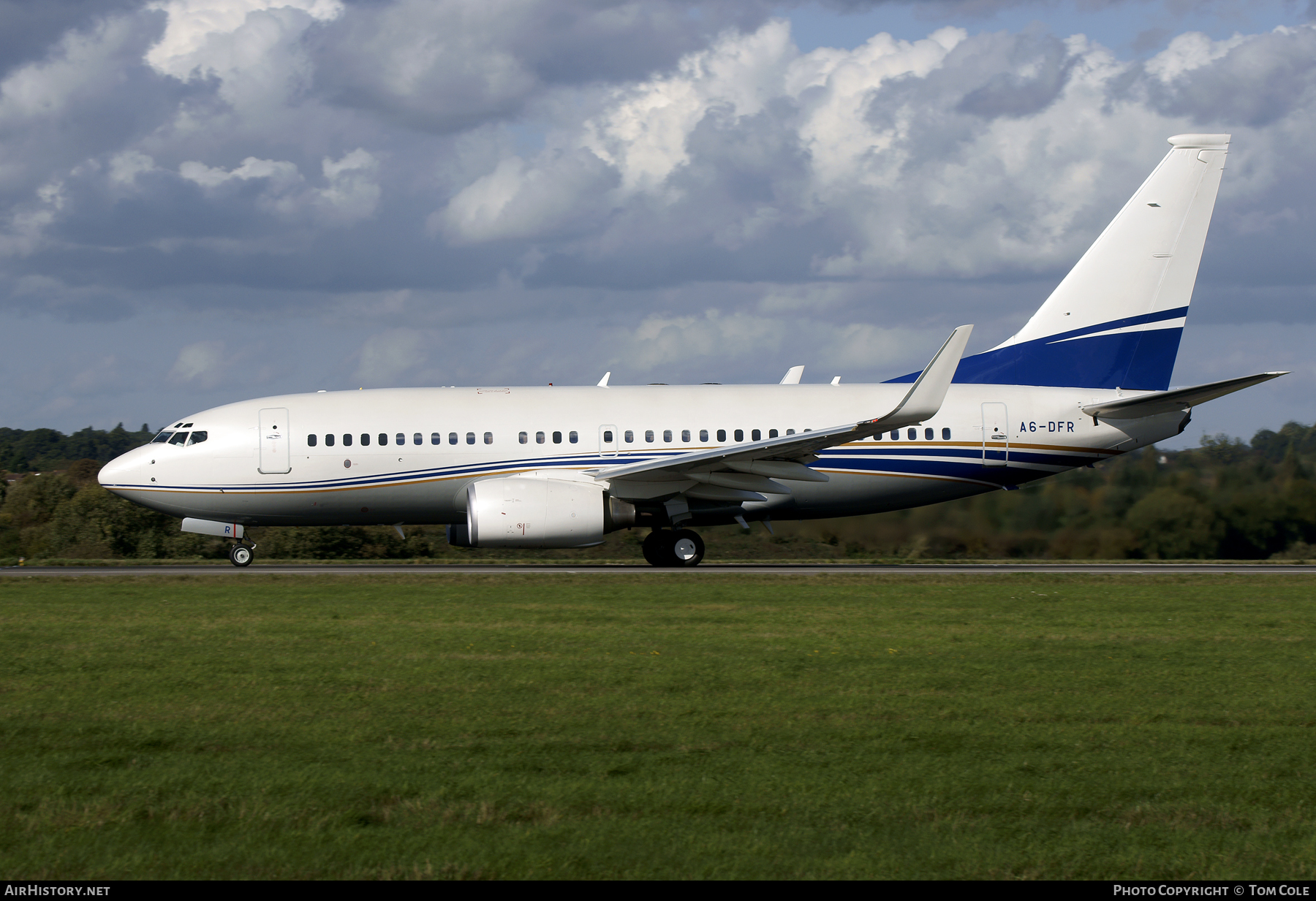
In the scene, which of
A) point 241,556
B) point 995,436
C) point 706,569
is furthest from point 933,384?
point 241,556

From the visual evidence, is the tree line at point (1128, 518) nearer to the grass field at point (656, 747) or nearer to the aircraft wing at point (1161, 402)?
the aircraft wing at point (1161, 402)

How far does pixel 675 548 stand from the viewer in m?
24.2

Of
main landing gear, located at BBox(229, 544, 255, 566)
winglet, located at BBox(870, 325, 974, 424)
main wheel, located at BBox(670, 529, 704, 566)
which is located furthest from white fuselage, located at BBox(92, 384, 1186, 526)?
winglet, located at BBox(870, 325, 974, 424)

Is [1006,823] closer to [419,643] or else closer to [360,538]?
[419,643]

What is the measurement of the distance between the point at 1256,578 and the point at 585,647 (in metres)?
14.4

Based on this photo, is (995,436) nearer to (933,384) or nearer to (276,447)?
(933,384)

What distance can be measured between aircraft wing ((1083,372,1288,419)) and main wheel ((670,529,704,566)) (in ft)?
27.3

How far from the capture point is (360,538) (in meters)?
33.1

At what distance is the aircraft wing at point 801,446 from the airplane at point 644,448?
9 centimetres

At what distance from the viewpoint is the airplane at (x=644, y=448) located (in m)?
23.9

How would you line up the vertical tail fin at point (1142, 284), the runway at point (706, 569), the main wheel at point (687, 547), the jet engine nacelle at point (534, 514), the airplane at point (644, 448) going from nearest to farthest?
1. the runway at point (706, 569)
2. the jet engine nacelle at point (534, 514)
3. the airplane at point (644, 448)
4. the main wheel at point (687, 547)
5. the vertical tail fin at point (1142, 284)

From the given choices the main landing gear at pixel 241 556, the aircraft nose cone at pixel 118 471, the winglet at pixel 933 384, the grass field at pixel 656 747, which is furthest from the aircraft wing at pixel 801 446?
the aircraft nose cone at pixel 118 471

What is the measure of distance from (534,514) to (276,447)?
5.78 meters

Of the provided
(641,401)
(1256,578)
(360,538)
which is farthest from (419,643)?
(360,538)
